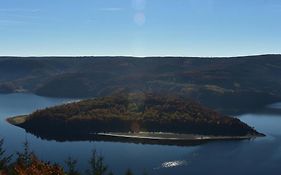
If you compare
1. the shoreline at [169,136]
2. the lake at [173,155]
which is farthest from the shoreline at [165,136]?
the lake at [173,155]

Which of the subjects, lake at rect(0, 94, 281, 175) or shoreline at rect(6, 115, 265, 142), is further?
shoreline at rect(6, 115, 265, 142)

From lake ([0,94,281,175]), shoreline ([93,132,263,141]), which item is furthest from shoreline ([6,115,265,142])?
lake ([0,94,281,175])

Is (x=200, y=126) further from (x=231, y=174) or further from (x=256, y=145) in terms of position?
(x=231, y=174)

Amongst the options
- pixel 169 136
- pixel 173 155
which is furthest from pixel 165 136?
pixel 173 155

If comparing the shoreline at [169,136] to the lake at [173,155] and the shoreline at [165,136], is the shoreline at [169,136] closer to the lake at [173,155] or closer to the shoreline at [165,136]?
the shoreline at [165,136]

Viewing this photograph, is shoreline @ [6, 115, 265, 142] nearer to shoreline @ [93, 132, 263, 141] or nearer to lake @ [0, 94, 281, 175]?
shoreline @ [93, 132, 263, 141]

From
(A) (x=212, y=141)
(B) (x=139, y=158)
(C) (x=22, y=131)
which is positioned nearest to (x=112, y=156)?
(B) (x=139, y=158)

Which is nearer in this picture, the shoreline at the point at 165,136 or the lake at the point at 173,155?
the lake at the point at 173,155

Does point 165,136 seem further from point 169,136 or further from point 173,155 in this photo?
point 173,155

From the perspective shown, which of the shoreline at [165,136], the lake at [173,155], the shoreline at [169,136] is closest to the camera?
the lake at [173,155]
